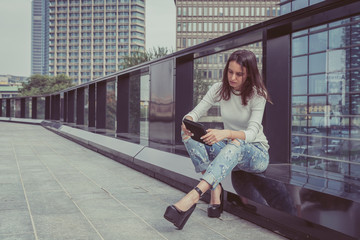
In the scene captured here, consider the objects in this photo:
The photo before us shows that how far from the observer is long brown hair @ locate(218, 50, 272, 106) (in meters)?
2.81

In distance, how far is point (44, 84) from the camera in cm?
8600

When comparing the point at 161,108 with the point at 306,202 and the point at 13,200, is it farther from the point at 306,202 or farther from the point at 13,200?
the point at 306,202

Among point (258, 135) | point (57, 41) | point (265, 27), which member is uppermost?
point (57, 41)

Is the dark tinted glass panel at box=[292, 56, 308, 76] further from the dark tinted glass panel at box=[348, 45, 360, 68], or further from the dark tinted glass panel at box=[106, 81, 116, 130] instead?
the dark tinted glass panel at box=[106, 81, 116, 130]

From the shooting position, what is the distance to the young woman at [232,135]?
2561 mm

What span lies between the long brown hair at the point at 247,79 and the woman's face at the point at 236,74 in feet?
0.08

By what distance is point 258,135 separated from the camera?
298cm

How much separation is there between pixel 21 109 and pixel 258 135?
27198mm

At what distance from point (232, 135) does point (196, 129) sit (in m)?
0.27

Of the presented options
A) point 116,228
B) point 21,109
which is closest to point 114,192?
point 116,228

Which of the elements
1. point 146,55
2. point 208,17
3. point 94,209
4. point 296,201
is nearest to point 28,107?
point 146,55

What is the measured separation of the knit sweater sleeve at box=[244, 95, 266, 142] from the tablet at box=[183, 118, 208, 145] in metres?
0.33

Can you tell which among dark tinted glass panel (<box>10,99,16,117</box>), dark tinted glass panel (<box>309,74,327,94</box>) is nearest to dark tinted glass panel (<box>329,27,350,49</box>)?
dark tinted glass panel (<box>309,74,327,94</box>)

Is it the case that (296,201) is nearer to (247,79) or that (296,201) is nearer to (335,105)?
(247,79)
